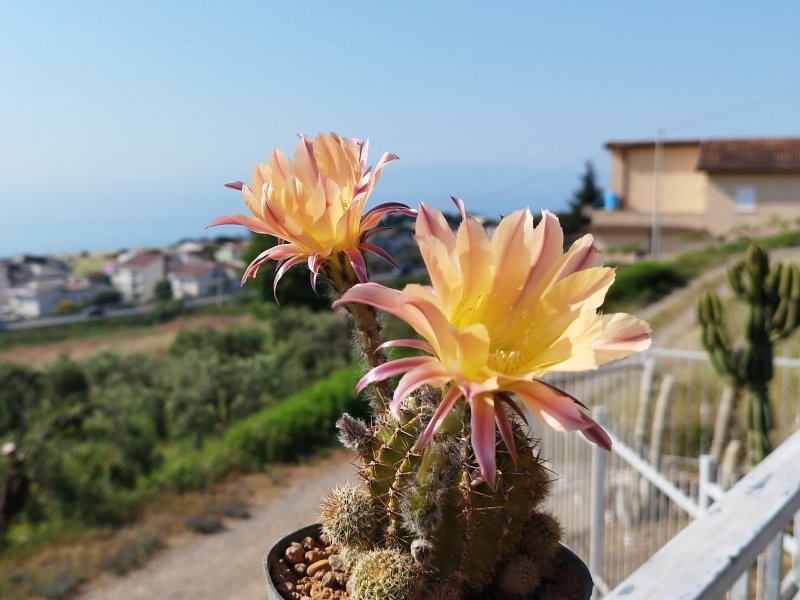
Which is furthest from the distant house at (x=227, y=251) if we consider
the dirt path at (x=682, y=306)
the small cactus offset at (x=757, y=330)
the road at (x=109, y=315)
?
the small cactus offset at (x=757, y=330)

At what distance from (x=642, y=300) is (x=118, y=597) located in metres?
10.1

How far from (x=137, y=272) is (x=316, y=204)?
28.4 metres

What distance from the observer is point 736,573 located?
88cm

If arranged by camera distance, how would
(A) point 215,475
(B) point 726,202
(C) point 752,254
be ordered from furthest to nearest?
(B) point 726,202 → (A) point 215,475 → (C) point 752,254

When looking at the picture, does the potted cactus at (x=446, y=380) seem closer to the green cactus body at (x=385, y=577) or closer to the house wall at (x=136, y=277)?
the green cactus body at (x=385, y=577)

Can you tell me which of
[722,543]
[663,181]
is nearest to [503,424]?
[722,543]

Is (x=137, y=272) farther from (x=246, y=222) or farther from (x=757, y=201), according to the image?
(x=246, y=222)

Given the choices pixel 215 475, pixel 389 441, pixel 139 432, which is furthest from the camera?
pixel 139 432

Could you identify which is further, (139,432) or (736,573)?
(139,432)

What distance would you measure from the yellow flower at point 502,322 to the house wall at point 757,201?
66.1 ft

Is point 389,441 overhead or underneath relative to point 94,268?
overhead

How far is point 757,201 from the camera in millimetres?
19250

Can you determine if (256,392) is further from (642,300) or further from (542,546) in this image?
(542,546)

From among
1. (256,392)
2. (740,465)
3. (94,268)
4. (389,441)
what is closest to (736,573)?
(389,441)
